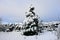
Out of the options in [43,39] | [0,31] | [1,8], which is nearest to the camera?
[43,39]

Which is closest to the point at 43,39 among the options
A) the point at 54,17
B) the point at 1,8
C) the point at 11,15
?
the point at 54,17

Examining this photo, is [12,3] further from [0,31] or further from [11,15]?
[0,31]

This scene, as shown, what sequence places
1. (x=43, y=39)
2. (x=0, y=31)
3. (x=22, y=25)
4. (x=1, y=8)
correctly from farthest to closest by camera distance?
1. (x=22, y=25)
2. (x=0, y=31)
3. (x=1, y=8)
4. (x=43, y=39)

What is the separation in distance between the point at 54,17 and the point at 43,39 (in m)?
1.36

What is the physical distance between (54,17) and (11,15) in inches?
Result: 74.5

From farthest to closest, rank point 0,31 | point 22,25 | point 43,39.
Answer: point 22,25, point 0,31, point 43,39

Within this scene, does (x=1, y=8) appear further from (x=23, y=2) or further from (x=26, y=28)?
(x=26, y=28)

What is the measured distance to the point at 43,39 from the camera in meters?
6.69

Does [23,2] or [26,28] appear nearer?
[23,2]

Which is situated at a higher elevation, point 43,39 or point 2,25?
point 2,25

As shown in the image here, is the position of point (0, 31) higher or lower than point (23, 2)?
lower

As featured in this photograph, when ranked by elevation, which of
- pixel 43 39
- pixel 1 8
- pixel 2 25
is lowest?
pixel 43 39

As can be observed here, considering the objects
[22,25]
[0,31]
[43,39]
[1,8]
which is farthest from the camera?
[22,25]

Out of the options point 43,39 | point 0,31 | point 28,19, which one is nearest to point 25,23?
point 28,19
